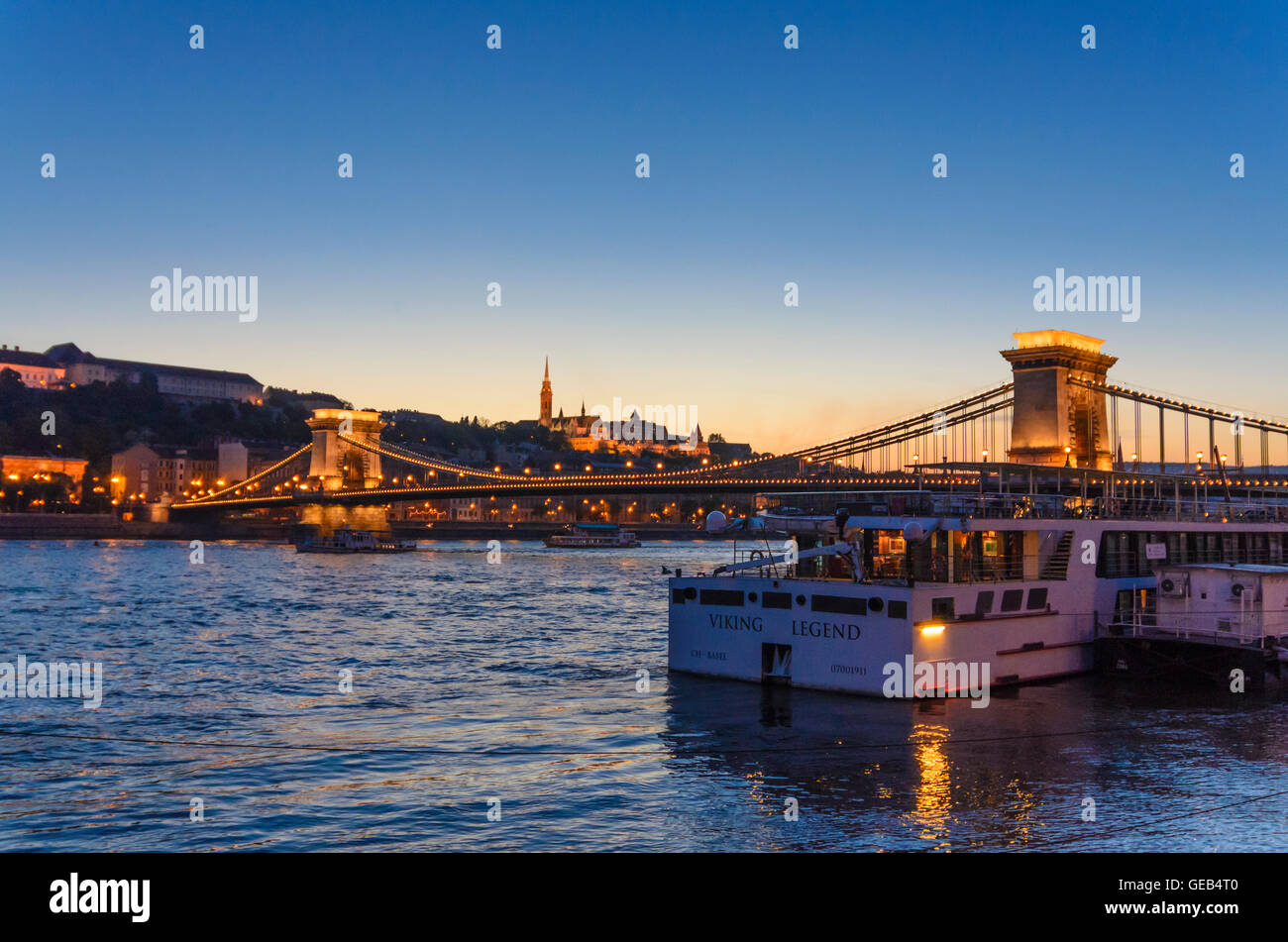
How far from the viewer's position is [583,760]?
16.5 m

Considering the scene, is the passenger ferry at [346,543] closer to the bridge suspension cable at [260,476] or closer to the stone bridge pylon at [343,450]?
the stone bridge pylon at [343,450]

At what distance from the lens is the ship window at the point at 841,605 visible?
2023cm

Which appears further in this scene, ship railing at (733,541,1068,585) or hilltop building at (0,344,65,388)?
hilltop building at (0,344,65,388)

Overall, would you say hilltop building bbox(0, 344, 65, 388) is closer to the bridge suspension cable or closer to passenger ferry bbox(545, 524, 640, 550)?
the bridge suspension cable

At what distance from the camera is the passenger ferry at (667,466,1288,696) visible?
66.9ft

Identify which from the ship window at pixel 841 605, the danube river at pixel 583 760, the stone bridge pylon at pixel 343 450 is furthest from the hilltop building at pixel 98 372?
the ship window at pixel 841 605

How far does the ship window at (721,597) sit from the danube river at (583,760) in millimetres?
1608

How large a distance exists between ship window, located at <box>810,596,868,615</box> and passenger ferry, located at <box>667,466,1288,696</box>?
0.07 feet

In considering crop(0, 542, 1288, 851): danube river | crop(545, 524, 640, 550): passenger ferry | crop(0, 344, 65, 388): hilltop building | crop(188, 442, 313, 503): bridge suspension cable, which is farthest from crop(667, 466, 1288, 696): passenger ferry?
crop(0, 344, 65, 388): hilltop building

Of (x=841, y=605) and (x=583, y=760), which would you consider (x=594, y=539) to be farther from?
(x=583, y=760)

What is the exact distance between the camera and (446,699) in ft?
74.5

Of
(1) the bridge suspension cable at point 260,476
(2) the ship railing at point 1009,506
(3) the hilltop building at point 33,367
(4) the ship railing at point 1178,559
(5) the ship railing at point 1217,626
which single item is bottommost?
(5) the ship railing at point 1217,626

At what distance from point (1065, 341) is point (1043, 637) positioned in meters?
52.2
